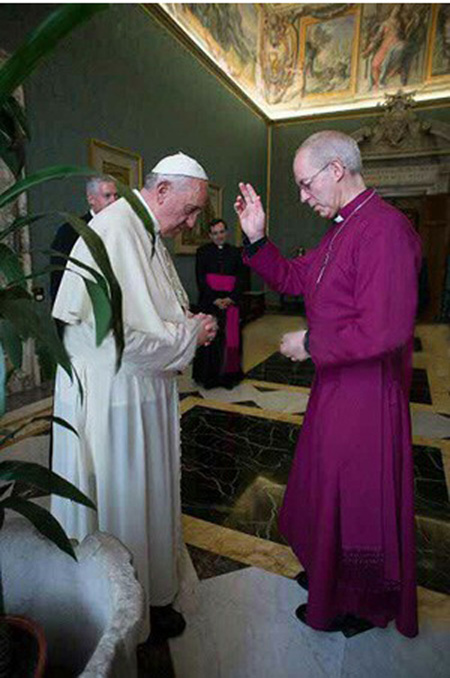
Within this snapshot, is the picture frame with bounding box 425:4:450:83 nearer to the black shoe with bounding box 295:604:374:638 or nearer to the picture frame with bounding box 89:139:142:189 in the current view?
the picture frame with bounding box 89:139:142:189

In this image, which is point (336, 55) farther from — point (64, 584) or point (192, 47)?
point (64, 584)

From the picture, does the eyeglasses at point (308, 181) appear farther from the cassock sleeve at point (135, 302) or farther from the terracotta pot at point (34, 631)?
the terracotta pot at point (34, 631)

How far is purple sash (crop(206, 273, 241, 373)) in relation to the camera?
5.24 metres

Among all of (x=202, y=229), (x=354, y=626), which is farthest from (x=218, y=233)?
(x=354, y=626)

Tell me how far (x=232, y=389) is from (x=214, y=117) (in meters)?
5.93

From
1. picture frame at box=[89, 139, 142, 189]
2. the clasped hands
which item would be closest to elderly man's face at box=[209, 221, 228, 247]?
picture frame at box=[89, 139, 142, 189]

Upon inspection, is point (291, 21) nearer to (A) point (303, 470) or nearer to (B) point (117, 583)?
(A) point (303, 470)

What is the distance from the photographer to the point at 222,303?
5152 mm

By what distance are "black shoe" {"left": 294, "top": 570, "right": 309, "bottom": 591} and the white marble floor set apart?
0.07 m

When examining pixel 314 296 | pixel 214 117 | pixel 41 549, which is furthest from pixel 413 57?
pixel 41 549

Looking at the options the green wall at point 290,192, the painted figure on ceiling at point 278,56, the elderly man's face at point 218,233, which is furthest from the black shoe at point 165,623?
the painted figure on ceiling at point 278,56

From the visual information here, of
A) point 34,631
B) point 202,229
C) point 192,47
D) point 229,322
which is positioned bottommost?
point 34,631

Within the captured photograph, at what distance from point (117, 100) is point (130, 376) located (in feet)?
17.8

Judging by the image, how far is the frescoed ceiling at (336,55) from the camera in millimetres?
10180
